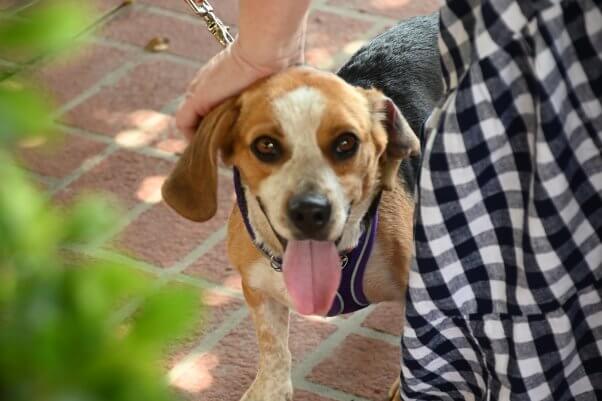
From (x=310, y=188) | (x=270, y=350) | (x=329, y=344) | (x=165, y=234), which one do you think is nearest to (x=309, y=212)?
(x=310, y=188)

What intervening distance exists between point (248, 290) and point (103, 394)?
2.12m

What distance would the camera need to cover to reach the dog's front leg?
252 cm

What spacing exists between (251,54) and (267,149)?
240 millimetres

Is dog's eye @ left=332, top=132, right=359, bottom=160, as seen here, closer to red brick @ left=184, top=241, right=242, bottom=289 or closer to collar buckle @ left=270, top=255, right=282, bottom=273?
collar buckle @ left=270, top=255, right=282, bottom=273

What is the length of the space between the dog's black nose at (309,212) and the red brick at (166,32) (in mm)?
2339

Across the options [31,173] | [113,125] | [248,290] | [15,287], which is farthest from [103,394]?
[113,125]

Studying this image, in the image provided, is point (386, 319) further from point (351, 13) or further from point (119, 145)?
point (351, 13)

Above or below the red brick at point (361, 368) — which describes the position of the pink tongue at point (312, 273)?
above

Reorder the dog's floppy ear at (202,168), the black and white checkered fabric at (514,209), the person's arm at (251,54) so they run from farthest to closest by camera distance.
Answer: the dog's floppy ear at (202,168)
the person's arm at (251,54)
the black and white checkered fabric at (514,209)

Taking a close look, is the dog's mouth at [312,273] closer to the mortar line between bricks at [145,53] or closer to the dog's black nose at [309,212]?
the dog's black nose at [309,212]

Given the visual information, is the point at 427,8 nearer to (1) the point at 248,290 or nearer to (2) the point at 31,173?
(2) the point at 31,173

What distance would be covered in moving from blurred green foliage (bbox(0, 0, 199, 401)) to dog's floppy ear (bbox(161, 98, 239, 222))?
1.74 metres

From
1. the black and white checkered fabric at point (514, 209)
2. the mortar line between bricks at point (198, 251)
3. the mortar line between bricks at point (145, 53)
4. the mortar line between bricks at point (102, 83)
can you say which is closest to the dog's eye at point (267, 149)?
the black and white checkered fabric at point (514, 209)

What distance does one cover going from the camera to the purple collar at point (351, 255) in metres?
2.29
